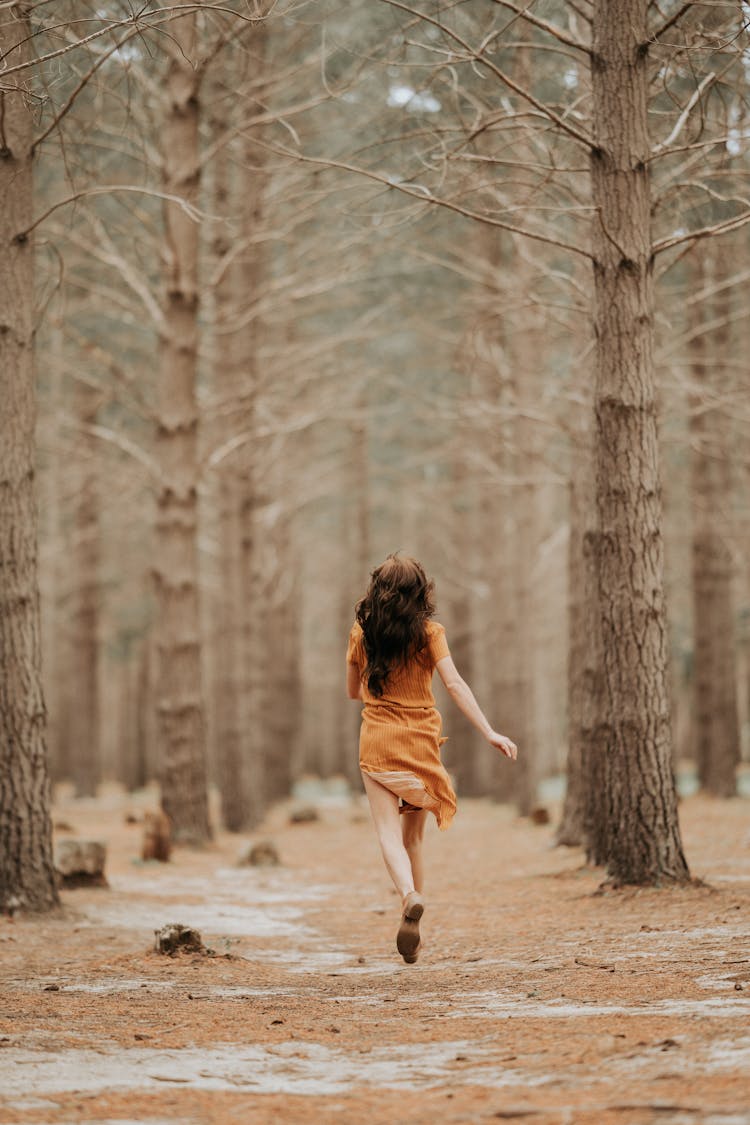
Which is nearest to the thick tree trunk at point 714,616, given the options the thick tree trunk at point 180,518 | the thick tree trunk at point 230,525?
the thick tree trunk at point 230,525

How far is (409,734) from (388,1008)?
4.68ft

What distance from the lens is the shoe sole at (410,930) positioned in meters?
5.43

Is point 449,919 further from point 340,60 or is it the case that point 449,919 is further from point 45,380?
point 45,380

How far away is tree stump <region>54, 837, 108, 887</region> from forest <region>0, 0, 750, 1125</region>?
0.36 metres

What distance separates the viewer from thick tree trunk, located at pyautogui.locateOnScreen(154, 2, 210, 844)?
1255 centimetres

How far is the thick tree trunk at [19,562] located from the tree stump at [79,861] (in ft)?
4.45

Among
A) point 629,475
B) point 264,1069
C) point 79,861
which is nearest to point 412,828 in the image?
point 264,1069

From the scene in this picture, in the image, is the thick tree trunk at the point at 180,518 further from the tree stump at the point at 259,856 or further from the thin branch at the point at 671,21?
the thin branch at the point at 671,21

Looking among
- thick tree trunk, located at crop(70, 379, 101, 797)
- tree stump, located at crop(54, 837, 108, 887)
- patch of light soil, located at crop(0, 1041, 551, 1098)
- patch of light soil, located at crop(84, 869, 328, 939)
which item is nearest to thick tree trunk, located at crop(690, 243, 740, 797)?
patch of light soil, located at crop(84, 869, 328, 939)

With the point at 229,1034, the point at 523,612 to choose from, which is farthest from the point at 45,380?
the point at 229,1034

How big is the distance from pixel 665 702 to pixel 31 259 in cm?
504

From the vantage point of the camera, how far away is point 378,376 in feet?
61.9

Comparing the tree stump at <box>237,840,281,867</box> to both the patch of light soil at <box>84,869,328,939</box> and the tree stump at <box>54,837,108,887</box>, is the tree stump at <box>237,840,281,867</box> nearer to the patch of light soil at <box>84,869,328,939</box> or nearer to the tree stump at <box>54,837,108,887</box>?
the patch of light soil at <box>84,869,328,939</box>

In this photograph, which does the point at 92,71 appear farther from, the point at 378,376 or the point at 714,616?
the point at 378,376
